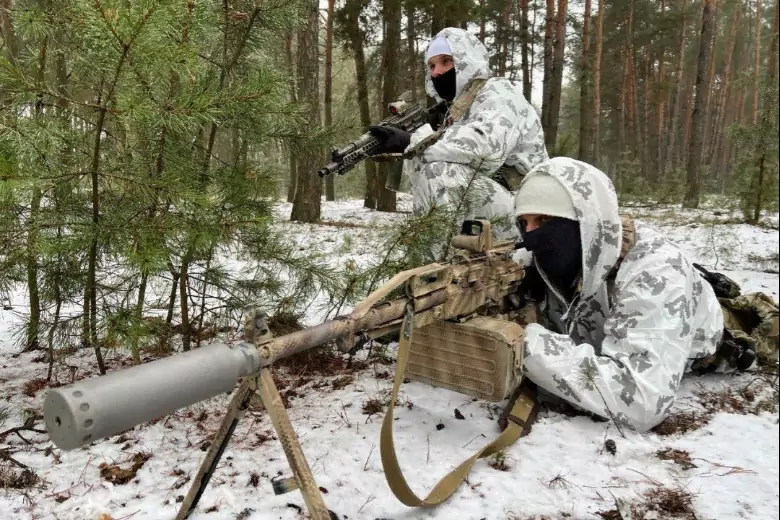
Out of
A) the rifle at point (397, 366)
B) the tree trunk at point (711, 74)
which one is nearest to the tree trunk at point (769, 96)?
the rifle at point (397, 366)

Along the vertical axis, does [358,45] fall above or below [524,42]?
below

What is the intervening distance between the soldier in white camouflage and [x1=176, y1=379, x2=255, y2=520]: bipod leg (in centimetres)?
186

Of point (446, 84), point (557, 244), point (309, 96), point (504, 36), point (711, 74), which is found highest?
point (504, 36)

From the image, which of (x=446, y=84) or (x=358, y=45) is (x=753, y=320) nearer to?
(x=446, y=84)

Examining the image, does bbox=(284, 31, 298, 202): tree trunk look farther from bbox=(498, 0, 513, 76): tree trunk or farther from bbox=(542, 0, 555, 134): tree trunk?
→ bbox=(498, 0, 513, 76): tree trunk

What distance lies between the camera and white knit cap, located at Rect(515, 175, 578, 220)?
8.55 ft

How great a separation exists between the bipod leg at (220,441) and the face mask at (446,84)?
10.8ft

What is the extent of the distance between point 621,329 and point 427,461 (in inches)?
45.3

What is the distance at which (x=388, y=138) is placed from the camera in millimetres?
3785

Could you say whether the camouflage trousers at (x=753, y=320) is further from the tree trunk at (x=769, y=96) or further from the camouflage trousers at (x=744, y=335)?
the tree trunk at (x=769, y=96)

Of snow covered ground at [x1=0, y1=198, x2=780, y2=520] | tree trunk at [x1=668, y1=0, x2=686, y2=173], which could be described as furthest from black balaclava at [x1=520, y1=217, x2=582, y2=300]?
tree trunk at [x1=668, y1=0, x2=686, y2=173]

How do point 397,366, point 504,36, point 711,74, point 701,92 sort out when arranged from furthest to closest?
point 504,36
point 711,74
point 701,92
point 397,366

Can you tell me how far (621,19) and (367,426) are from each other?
69.1ft

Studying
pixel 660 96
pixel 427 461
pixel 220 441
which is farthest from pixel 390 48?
pixel 660 96
